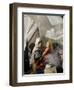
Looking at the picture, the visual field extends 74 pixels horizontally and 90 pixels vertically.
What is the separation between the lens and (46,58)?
5.79 feet

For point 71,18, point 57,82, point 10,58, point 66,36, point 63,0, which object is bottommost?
point 57,82

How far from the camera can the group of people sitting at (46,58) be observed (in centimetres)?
173

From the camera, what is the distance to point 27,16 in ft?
5.63

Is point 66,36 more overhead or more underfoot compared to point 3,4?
more underfoot

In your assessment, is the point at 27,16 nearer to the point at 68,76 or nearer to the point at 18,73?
the point at 18,73

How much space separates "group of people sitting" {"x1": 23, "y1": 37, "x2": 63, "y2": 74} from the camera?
1729mm

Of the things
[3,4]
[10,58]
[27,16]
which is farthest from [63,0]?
[10,58]

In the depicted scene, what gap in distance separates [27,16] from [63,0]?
28cm

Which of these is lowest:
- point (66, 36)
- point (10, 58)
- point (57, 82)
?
point (57, 82)

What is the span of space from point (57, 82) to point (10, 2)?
57 centimetres

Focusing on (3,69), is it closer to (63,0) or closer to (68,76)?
(68,76)

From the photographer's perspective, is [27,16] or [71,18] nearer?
[27,16]

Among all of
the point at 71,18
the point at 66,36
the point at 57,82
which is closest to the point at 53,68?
the point at 57,82

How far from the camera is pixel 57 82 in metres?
1.79
